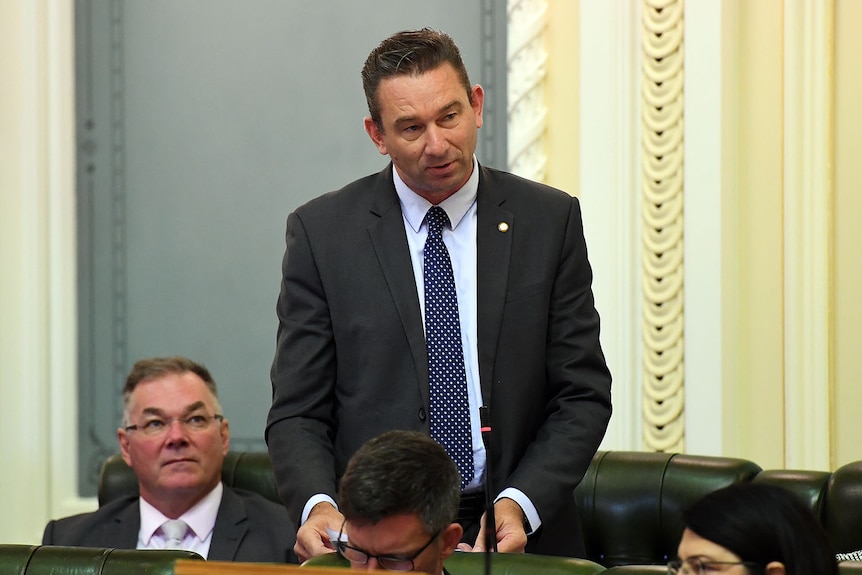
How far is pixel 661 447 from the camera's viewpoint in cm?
468

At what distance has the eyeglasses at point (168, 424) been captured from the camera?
4.38 meters

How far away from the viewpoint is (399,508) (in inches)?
92.0

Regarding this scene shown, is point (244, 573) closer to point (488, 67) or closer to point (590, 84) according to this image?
point (590, 84)

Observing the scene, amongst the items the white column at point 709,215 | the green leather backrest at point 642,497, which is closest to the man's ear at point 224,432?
the green leather backrest at point 642,497

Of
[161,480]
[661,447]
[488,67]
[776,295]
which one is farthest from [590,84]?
[161,480]

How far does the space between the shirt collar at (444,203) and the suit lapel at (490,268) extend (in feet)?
0.09

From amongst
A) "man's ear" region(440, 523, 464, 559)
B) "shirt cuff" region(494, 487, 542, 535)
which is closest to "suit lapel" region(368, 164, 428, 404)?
"shirt cuff" region(494, 487, 542, 535)

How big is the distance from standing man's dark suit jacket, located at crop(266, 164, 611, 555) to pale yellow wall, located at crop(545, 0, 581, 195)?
183cm

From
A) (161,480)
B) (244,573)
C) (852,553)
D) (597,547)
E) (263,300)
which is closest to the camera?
(244,573)

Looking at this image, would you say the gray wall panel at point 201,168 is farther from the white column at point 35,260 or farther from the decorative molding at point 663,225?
the decorative molding at point 663,225

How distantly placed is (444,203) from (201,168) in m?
2.69

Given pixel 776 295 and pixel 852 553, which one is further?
pixel 776 295

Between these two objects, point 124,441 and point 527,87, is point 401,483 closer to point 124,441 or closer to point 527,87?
point 124,441

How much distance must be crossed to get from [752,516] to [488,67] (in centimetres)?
327
